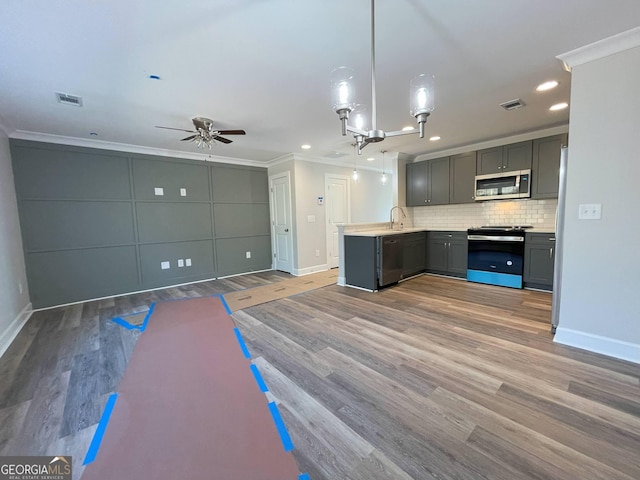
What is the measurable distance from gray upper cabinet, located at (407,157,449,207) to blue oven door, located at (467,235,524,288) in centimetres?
113

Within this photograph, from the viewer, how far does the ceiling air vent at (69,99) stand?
256 centimetres

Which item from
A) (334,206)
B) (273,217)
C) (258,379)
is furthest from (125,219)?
(334,206)

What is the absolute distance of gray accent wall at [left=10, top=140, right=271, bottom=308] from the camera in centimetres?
376

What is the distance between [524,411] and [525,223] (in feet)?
12.9

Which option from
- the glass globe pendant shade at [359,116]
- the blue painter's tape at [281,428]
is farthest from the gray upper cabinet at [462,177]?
the blue painter's tape at [281,428]

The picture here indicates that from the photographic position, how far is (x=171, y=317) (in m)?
3.38

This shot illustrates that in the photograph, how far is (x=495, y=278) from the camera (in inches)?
171

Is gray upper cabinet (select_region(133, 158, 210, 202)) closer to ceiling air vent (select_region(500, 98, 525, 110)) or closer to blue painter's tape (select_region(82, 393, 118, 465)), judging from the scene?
blue painter's tape (select_region(82, 393, 118, 465))

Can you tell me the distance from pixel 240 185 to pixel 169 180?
53.7 inches

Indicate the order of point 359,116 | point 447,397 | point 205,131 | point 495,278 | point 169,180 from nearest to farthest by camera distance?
point 447,397
point 359,116
point 205,131
point 495,278
point 169,180

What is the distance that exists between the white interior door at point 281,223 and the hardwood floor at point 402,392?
2569mm

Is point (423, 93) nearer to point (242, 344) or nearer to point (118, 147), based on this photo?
point (242, 344)

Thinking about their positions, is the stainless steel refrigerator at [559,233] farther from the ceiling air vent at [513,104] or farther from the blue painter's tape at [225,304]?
the blue painter's tape at [225,304]

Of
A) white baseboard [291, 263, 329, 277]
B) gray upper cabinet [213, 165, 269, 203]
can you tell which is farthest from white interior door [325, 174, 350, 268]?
gray upper cabinet [213, 165, 269, 203]
